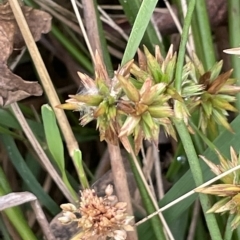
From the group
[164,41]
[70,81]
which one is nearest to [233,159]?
[164,41]

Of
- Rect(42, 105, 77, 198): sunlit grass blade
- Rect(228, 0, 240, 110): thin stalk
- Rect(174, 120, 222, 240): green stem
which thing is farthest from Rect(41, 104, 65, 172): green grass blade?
Rect(228, 0, 240, 110): thin stalk

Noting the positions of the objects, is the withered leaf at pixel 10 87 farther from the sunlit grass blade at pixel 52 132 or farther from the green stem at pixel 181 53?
the green stem at pixel 181 53

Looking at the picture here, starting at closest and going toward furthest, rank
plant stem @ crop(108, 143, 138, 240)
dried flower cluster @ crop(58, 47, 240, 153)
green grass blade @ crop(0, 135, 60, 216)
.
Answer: dried flower cluster @ crop(58, 47, 240, 153), plant stem @ crop(108, 143, 138, 240), green grass blade @ crop(0, 135, 60, 216)

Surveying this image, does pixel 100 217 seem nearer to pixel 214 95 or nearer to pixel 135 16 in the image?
pixel 214 95

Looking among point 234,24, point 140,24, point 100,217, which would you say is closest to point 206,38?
point 234,24

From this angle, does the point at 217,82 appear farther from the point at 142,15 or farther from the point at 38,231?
the point at 38,231

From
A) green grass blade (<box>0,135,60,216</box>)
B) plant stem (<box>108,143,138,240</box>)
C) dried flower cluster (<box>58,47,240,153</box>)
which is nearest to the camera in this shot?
dried flower cluster (<box>58,47,240,153</box>)

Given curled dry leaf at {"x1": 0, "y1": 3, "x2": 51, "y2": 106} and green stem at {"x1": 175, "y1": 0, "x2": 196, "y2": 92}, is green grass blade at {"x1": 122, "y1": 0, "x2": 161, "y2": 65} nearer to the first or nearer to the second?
green stem at {"x1": 175, "y1": 0, "x2": 196, "y2": 92}

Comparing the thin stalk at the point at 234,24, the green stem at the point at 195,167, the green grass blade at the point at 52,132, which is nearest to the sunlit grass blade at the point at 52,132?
the green grass blade at the point at 52,132
